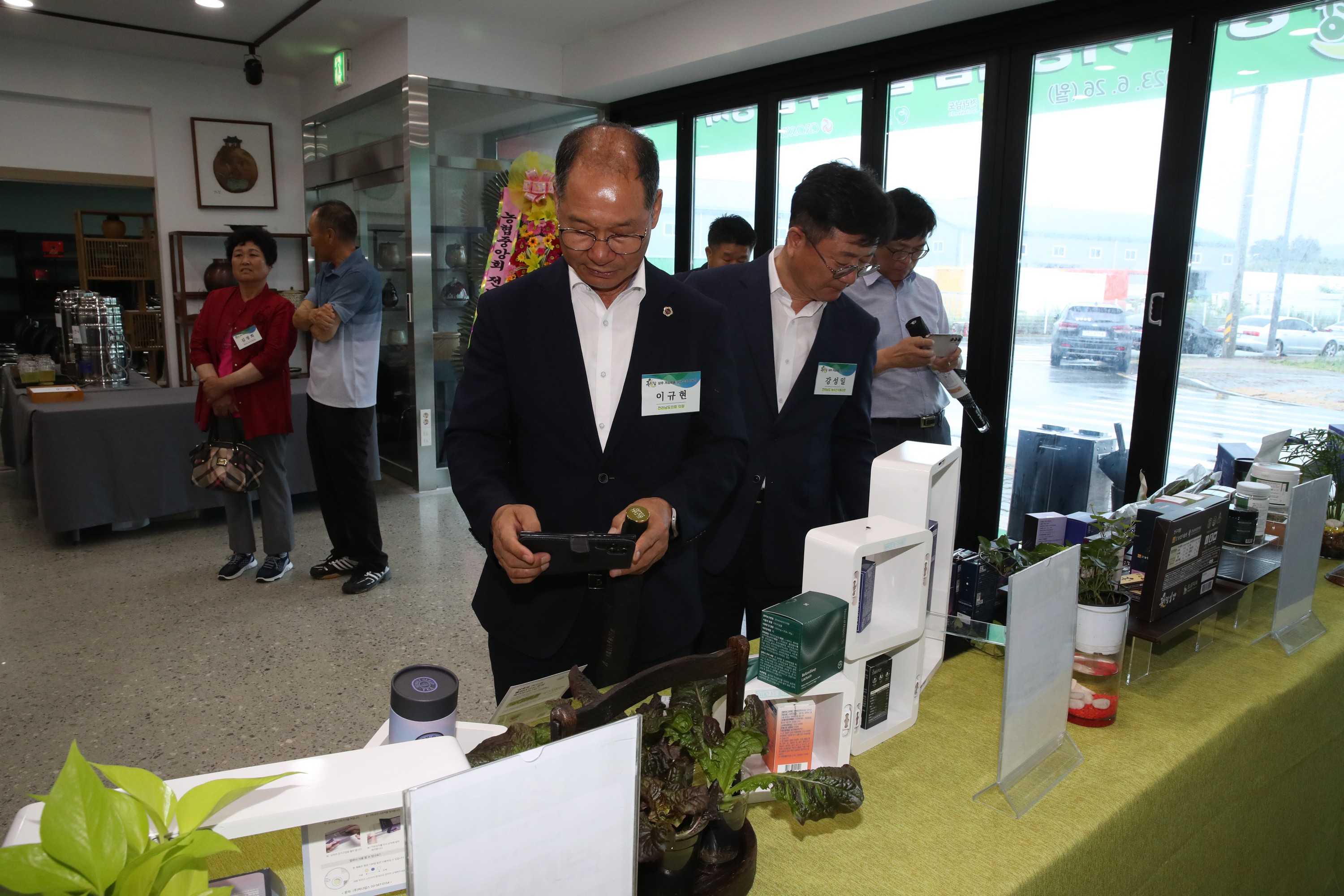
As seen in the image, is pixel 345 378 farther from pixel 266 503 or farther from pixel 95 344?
pixel 95 344

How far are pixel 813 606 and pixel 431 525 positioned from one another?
4304 millimetres

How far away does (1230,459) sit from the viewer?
222 cm

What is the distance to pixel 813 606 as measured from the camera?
1.12 meters

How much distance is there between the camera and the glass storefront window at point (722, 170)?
5.59 metres

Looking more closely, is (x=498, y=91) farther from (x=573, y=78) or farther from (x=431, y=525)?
(x=431, y=525)

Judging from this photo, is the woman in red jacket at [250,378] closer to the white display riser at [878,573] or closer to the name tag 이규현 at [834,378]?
the name tag 이규현 at [834,378]

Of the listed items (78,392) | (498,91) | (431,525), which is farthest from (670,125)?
(78,392)

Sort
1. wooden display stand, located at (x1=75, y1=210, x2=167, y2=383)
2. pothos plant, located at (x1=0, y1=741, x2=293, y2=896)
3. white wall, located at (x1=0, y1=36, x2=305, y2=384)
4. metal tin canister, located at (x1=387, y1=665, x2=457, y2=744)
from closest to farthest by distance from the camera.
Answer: pothos plant, located at (x1=0, y1=741, x2=293, y2=896), metal tin canister, located at (x1=387, y1=665, x2=457, y2=744), white wall, located at (x1=0, y1=36, x2=305, y2=384), wooden display stand, located at (x1=75, y1=210, x2=167, y2=383)

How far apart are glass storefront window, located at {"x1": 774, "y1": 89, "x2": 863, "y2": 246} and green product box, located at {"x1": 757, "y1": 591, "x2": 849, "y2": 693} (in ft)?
13.3

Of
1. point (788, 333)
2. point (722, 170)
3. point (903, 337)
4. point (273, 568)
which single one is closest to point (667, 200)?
point (722, 170)

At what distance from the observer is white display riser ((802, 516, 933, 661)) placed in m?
1.16

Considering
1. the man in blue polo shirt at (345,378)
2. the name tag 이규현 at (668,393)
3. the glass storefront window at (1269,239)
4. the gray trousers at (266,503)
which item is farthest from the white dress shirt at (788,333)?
the gray trousers at (266,503)

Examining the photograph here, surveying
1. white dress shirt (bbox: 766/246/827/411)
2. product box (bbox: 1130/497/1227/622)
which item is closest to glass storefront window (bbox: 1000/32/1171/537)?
product box (bbox: 1130/497/1227/622)

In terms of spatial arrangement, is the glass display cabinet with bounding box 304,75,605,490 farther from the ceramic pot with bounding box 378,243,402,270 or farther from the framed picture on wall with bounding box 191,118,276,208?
the framed picture on wall with bounding box 191,118,276,208
